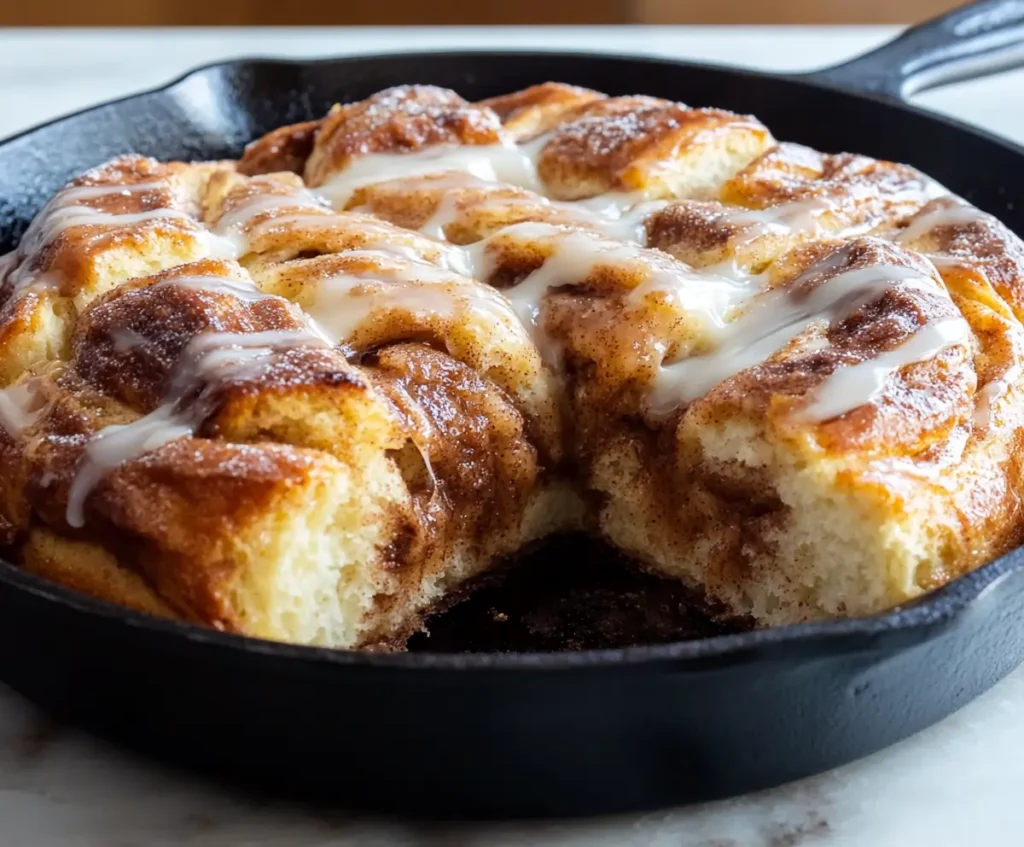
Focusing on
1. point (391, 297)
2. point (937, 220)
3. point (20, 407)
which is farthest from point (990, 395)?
point (20, 407)

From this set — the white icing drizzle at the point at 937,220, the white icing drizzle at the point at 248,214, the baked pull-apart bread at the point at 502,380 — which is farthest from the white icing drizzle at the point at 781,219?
the white icing drizzle at the point at 248,214

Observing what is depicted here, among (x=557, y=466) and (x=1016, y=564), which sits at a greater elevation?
(x=1016, y=564)

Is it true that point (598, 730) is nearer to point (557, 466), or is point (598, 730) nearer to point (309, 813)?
point (309, 813)

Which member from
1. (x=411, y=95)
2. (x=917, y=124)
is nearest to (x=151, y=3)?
(x=411, y=95)

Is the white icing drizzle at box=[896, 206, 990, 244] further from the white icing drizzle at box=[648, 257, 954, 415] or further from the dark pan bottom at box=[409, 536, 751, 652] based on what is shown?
the dark pan bottom at box=[409, 536, 751, 652]

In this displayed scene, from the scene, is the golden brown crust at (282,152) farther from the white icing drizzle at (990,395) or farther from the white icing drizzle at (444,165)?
the white icing drizzle at (990,395)

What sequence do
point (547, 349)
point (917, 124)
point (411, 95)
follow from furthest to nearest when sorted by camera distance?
1. point (917, 124)
2. point (411, 95)
3. point (547, 349)

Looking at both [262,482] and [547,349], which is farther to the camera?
[547,349]

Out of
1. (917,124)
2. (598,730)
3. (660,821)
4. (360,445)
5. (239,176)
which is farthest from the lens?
(917,124)
